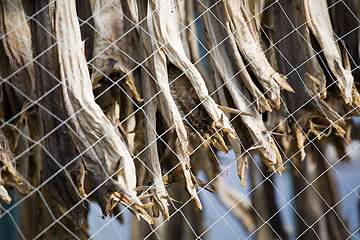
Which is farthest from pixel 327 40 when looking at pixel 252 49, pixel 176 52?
pixel 176 52

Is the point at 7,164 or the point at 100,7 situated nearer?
the point at 7,164

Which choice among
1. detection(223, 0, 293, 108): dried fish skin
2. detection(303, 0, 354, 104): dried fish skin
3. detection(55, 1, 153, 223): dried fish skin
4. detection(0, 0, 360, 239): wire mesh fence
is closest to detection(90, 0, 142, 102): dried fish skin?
detection(0, 0, 360, 239): wire mesh fence

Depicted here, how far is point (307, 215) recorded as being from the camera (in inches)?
90.7

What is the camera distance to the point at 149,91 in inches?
59.7

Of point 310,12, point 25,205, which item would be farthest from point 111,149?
point 25,205

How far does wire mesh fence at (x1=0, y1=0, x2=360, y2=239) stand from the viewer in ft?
4.57

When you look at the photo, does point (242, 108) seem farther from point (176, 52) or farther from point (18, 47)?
point (18, 47)

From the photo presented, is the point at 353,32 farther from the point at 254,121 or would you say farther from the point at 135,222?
the point at 135,222

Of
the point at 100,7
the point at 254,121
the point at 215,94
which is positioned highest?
the point at 100,7

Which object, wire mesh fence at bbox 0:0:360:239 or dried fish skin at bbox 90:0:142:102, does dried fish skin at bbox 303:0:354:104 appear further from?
dried fish skin at bbox 90:0:142:102

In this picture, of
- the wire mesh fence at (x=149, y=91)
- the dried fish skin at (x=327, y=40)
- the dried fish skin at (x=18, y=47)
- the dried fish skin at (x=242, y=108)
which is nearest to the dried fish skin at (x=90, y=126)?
the wire mesh fence at (x=149, y=91)

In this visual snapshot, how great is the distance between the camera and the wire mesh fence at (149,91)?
54.8 inches

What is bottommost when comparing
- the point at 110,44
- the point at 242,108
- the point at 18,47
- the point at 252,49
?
the point at 242,108

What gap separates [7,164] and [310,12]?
0.90 meters
